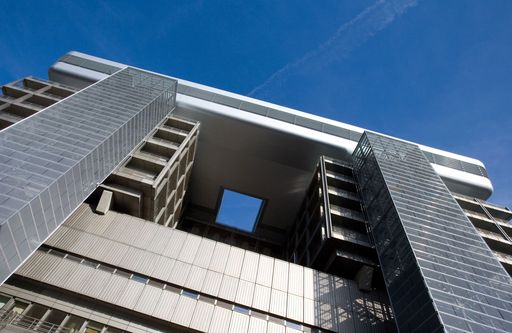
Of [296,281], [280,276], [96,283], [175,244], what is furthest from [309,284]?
[96,283]

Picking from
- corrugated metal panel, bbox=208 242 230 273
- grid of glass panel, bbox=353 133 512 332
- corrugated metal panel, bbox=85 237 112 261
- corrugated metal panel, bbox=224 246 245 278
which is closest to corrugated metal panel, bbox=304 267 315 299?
corrugated metal panel, bbox=224 246 245 278

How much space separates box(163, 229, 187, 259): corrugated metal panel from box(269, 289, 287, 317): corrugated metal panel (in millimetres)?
6554

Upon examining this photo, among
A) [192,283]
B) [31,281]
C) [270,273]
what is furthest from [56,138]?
[270,273]

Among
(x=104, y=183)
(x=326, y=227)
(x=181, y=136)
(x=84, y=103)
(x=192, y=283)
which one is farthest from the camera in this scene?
(x=181, y=136)

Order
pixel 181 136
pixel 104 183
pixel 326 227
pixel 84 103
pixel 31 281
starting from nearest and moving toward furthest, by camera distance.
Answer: pixel 31 281 < pixel 104 183 < pixel 326 227 < pixel 84 103 < pixel 181 136

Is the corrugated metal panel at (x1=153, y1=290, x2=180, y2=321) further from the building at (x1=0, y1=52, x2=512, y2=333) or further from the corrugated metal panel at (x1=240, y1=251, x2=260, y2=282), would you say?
the corrugated metal panel at (x1=240, y1=251, x2=260, y2=282)

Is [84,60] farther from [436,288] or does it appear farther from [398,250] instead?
[436,288]

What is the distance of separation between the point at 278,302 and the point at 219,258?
475 centimetres

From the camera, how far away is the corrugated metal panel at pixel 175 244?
20.8 metres

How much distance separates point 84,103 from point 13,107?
698 centimetres

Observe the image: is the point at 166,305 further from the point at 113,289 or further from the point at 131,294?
the point at 113,289

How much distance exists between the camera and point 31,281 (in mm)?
16844

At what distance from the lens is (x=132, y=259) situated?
64.4ft

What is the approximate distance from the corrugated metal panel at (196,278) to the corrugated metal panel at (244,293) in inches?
89.7
